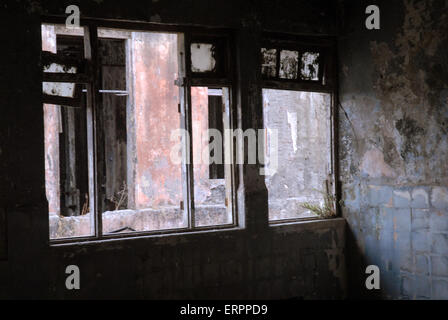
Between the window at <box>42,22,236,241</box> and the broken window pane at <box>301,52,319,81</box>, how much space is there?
1.02 m

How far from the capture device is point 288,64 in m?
5.61

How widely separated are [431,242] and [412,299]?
2.21 feet

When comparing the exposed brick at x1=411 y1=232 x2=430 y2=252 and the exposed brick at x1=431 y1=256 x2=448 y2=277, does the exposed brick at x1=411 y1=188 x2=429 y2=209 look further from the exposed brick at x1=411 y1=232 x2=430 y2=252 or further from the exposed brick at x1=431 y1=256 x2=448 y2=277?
the exposed brick at x1=431 y1=256 x2=448 y2=277

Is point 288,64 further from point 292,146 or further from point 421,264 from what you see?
point 292,146

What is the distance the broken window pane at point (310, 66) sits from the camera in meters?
5.71

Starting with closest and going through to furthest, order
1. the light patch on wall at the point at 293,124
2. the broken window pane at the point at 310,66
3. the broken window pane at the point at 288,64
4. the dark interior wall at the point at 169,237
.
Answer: the dark interior wall at the point at 169,237, the broken window pane at the point at 288,64, the broken window pane at the point at 310,66, the light patch on wall at the point at 293,124

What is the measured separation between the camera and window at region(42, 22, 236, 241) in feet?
15.2

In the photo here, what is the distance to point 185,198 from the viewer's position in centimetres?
500

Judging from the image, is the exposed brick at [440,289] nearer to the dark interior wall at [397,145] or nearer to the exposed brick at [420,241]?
the dark interior wall at [397,145]

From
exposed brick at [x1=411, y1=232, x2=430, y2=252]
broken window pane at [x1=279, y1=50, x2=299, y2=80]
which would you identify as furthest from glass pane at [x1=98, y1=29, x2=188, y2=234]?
exposed brick at [x1=411, y1=232, x2=430, y2=252]

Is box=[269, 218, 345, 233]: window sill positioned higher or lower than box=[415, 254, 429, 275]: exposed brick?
higher

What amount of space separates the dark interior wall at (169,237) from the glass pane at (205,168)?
2.83m

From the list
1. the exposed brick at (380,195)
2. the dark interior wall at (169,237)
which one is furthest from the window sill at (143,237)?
the exposed brick at (380,195)

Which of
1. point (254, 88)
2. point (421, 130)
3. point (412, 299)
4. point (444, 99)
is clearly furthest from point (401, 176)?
point (254, 88)
